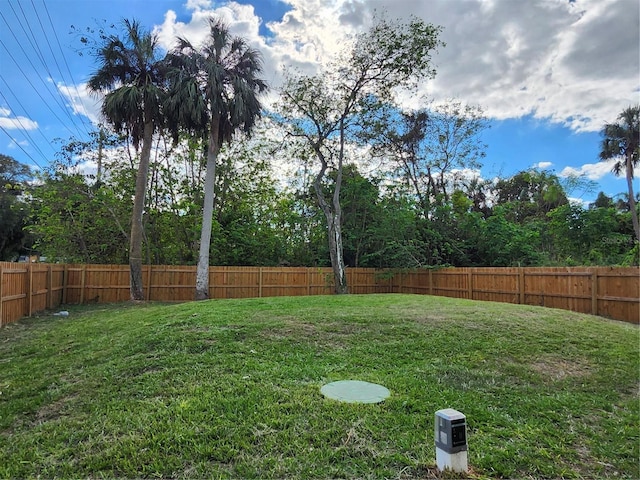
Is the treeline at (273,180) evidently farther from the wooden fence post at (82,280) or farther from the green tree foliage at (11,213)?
the green tree foliage at (11,213)

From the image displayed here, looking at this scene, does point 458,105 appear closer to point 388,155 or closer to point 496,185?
point 388,155

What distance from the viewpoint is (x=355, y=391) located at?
351 centimetres

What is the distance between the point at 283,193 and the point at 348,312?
41.6 ft

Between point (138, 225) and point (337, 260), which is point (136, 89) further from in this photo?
point (337, 260)

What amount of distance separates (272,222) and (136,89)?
315 inches

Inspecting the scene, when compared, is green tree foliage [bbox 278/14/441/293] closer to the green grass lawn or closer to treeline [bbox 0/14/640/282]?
treeline [bbox 0/14/640/282]

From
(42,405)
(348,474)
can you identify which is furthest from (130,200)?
(348,474)

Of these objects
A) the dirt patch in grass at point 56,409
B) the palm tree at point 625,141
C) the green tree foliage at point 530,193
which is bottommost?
the dirt patch in grass at point 56,409

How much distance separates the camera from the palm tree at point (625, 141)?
20.1 m

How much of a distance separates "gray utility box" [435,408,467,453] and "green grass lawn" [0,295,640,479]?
0.22m

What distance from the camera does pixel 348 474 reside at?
2.27 metres

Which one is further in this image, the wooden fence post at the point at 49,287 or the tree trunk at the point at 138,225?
the tree trunk at the point at 138,225

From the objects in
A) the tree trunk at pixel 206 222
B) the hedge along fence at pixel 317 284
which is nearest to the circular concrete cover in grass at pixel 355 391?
the hedge along fence at pixel 317 284

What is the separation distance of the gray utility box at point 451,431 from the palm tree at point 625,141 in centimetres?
2356
